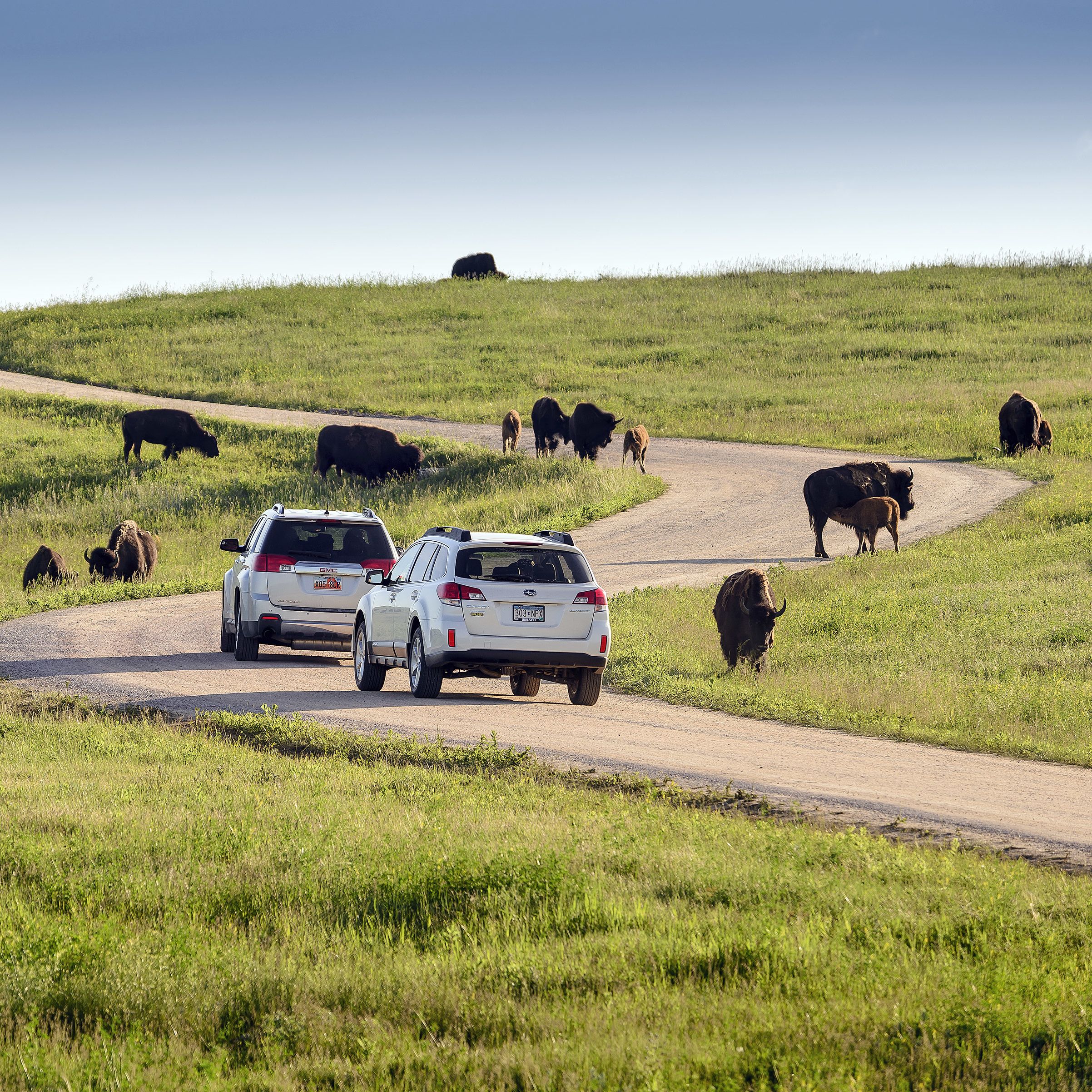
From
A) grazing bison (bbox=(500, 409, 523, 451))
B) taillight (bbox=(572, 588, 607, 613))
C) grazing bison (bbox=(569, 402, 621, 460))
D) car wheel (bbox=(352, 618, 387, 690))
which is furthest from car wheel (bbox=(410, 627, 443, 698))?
grazing bison (bbox=(500, 409, 523, 451))

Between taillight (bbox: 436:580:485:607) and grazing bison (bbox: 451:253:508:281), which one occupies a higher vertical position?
grazing bison (bbox: 451:253:508:281)

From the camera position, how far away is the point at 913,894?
6.44 metres

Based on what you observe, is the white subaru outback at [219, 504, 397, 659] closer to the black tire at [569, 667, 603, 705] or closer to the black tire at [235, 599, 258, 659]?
A: the black tire at [235, 599, 258, 659]

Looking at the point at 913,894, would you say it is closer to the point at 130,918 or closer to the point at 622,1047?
the point at 622,1047

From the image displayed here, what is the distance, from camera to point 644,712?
1375 cm

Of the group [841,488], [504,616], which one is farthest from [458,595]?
[841,488]

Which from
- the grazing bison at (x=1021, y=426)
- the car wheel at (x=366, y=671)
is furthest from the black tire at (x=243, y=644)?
the grazing bison at (x=1021, y=426)

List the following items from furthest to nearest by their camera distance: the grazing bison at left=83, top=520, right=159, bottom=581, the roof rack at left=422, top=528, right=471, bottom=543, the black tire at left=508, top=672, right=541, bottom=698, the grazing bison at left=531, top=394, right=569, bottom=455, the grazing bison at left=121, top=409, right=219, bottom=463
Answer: the grazing bison at left=121, top=409, right=219, bottom=463, the grazing bison at left=531, top=394, right=569, bottom=455, the grazing bison at left=83, top=520, right=159, bottom=581, the black tire at left=508, top=672, right=541, bottom=698, the roof rack at left=422, top=528, right=471, bottom=543

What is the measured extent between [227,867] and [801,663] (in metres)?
11.0

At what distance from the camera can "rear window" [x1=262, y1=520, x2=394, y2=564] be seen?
17.3 m

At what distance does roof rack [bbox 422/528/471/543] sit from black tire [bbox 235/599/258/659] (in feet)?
13.1

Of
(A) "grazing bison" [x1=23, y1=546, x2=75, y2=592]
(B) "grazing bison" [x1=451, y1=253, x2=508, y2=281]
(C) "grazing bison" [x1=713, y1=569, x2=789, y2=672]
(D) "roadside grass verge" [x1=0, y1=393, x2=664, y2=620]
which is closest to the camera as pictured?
(C) "grazing bison" [x1=713, y1=569, x2=789, y2=672]

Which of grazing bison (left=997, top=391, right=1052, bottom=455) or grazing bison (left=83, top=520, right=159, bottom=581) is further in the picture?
grazing bison (left=997, top=391, right=1052, bottom=455)

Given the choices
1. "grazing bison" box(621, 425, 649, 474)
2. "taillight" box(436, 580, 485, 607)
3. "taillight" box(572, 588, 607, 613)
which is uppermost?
"grazing bison" box(621, 425, 649, 474)
